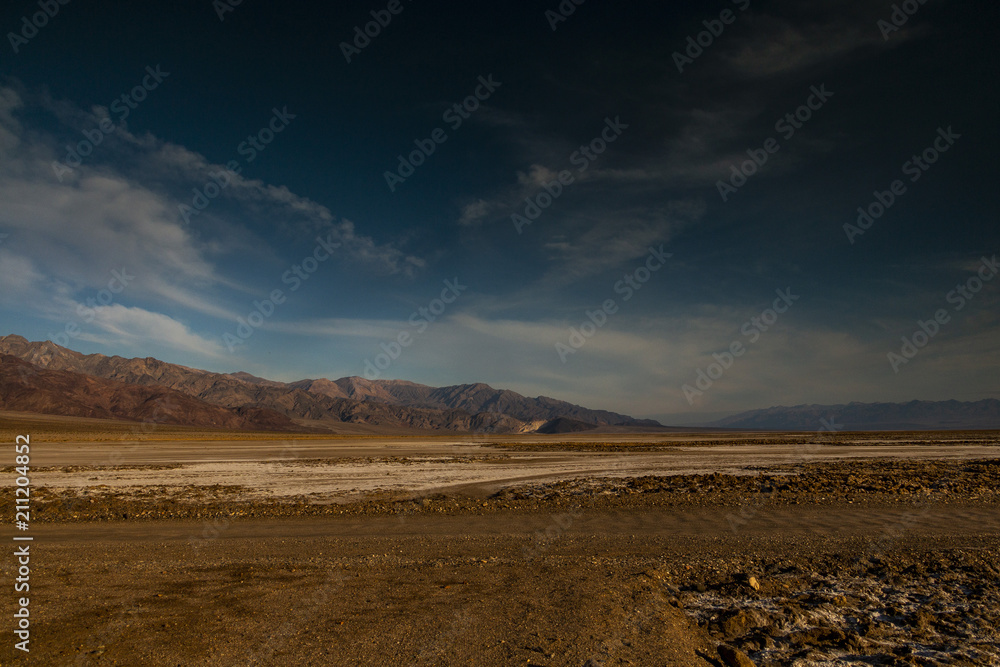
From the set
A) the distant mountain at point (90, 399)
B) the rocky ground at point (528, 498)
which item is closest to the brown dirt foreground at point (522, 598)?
the rocky ground at point (528, 498)

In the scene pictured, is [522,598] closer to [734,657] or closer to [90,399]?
[734,657]

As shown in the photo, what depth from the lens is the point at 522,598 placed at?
22.2ft

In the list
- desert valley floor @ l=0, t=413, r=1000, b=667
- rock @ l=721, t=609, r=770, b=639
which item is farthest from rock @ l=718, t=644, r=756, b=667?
rock @ l=721, t=609, r=770, b=639

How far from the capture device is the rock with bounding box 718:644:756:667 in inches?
202

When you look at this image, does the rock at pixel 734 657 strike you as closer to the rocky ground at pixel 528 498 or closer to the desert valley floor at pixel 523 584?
the desert valley floor at pixel 523 584

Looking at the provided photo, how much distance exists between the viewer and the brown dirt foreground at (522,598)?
17.6 ft

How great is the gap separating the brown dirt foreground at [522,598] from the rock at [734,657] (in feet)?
0.09

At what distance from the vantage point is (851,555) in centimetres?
906

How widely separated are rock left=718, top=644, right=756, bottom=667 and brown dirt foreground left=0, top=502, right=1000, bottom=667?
27mm

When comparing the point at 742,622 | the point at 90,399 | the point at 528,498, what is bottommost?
the point at 528,498

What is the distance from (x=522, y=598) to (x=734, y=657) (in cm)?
272

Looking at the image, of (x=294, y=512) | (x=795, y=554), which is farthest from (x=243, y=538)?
(x=795, y=554)

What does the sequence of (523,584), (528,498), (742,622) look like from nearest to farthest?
(742,622), (523,584), (528,498)

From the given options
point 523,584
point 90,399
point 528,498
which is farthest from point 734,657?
point 90,399
